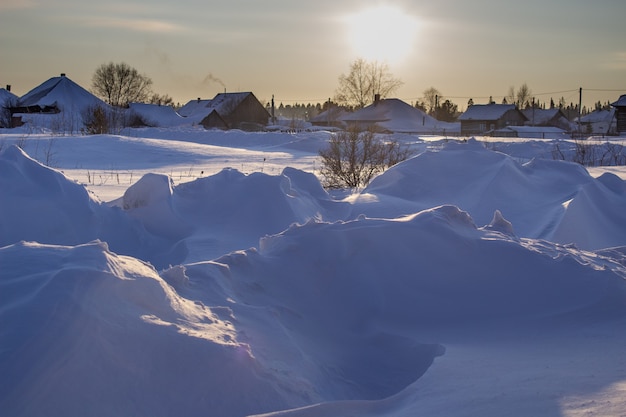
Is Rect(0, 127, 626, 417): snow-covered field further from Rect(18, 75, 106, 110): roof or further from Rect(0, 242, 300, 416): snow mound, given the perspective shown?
Rect(18, 75, 106, 110): roof

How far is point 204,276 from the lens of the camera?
14.3 feet

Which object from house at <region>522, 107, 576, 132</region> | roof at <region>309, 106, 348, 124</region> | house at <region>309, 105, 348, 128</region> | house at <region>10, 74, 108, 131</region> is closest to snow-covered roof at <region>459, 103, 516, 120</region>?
house at <region>522, 107, 576, 132</region>

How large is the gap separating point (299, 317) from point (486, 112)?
6696cm

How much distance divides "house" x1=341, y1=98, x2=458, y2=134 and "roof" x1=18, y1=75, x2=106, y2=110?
25.8 m

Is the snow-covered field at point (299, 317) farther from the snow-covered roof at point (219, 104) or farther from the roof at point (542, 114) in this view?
the roof at point (542, 114)

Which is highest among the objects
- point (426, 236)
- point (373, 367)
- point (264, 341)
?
point (426, 236)

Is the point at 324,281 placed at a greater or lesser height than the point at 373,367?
greater

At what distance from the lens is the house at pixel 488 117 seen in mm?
66562

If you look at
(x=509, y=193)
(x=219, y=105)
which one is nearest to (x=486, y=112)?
(x=219, y=105)

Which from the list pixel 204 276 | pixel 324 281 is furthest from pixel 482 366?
pixel 204 276

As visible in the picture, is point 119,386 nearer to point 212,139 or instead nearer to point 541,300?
Result: point 541,300

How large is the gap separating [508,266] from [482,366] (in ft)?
4.92

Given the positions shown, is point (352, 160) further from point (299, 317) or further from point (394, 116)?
point (394, 116)

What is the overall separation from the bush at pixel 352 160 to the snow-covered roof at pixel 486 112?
5399 cm
